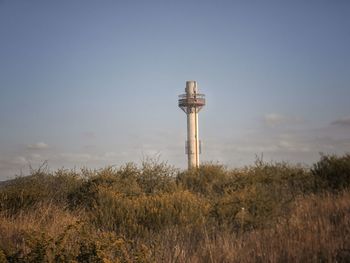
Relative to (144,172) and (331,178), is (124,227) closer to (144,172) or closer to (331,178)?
(144,172)

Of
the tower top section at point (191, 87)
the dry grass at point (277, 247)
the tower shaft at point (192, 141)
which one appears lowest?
the dry grass at point (277, 247)

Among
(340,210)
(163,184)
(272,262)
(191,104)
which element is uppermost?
(191,104)

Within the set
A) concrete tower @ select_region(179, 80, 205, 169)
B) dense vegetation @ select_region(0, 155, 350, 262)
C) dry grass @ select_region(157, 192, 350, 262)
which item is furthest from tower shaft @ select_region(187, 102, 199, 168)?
dry grass @ select_region(157, 192, 350, 262)

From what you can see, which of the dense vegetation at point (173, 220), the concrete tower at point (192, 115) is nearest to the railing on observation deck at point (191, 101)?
the concrete tower at point (192, 115)

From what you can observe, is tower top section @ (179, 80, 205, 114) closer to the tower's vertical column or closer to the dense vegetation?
the tower's vertical column

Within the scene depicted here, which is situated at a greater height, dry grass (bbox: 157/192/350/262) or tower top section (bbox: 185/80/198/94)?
tower top section (bbox: 185/80/198/94)

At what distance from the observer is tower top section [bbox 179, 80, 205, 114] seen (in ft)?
169

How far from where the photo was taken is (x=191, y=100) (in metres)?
51.3

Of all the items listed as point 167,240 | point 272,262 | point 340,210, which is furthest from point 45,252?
point 340,210

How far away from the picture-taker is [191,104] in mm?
51219

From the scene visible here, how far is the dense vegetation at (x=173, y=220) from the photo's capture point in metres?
6.05

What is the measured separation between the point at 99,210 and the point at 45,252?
4523 mm

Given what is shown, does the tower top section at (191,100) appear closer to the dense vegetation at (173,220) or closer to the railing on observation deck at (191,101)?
the railing on observation deck at (191,101)

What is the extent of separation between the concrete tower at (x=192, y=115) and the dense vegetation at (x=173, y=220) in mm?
28923
